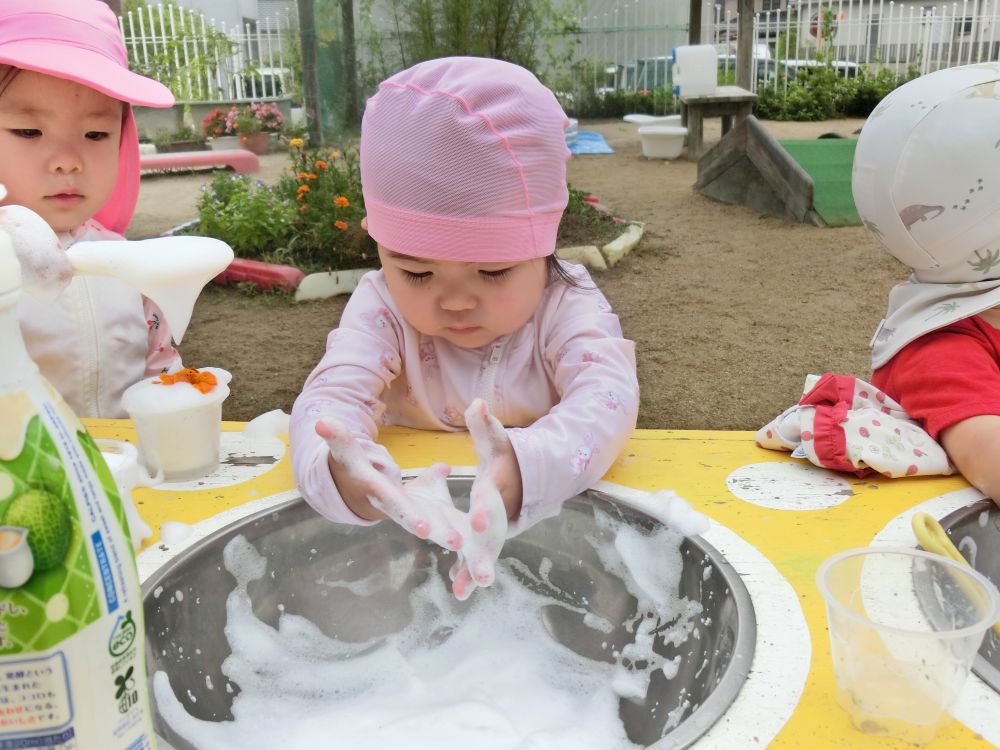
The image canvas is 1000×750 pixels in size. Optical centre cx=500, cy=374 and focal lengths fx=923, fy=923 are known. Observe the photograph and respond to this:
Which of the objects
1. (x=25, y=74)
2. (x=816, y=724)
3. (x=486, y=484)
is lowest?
(x=816, y=724)

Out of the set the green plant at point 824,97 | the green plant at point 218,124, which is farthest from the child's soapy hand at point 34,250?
the green plant at point 824,97

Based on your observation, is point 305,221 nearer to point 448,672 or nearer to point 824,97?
point 448,672

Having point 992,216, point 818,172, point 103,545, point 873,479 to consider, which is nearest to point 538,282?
point 873,479

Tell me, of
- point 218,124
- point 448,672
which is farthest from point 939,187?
point 218,124

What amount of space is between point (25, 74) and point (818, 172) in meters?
7.03

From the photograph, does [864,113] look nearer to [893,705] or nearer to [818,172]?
[818,172]

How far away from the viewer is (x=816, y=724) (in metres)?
0.78

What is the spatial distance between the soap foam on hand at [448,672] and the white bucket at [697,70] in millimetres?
9458

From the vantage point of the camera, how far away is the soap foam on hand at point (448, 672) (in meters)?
1.12

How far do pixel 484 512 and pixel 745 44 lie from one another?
1118cm

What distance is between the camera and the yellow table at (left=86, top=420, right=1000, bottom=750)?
2.57 feet

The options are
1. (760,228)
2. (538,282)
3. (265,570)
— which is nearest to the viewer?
(265,570)

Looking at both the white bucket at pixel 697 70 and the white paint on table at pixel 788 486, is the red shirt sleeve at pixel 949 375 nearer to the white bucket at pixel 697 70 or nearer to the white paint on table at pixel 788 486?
the white paint on table at pixel 788 486

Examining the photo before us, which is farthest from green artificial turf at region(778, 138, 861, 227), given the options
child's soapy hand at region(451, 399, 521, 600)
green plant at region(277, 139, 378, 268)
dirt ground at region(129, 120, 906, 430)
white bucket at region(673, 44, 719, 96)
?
child's soapy hand at region(451, 399, 521, 600)
